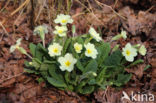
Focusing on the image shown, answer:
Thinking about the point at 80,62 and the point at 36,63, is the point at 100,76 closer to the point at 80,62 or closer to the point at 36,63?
the point at 80,62

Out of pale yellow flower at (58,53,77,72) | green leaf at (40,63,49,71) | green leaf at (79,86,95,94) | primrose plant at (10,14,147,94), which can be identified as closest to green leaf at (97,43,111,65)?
primrose plant at (10,14,147,94)

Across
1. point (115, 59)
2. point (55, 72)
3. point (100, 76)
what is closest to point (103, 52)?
point (115, 59)

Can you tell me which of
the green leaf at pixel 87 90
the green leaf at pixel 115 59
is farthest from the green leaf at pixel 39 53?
the green leaf at pixel 115 59

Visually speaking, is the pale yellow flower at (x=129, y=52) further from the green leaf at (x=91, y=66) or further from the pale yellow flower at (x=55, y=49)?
the pale yellow flower at (x=55, y=49)

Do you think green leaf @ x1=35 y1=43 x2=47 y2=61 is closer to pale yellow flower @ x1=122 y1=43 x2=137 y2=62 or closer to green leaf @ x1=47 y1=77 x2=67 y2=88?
green leaf @ x1=47 y1=77 x2=67 y2=88

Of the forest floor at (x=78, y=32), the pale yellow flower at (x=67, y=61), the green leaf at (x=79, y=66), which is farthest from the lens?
the forest floor at (x=78, y=32)

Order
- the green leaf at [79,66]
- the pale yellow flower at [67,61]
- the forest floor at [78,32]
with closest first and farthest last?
the pale yellow flower at [67,61] < the green leaf at [79,66] < the forest floor at [78,32]

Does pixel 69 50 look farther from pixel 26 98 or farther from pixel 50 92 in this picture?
pixel 26 98
